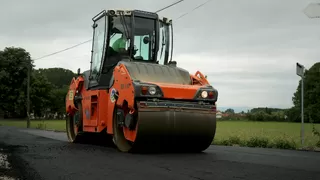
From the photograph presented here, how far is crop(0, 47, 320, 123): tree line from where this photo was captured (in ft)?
185

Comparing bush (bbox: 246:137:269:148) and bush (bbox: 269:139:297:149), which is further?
bush (bbox: 246:137:269:148)

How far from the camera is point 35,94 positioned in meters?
65.6

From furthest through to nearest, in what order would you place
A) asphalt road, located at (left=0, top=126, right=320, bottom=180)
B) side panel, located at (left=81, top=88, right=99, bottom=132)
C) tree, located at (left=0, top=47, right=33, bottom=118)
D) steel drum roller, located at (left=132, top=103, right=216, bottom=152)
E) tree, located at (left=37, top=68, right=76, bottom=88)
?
1. tree, located at (left=37, top=68, right=76, bottom=88)
2. tree, located at (left=0, top=47, right=33, bottom=118)
3. side panel, located at (left=81, top=88, right=99, bottom=132)
4. steel drum roller, located at (left=132, top=103, right=216, bottom=152)
5. asphalt road, located at (left=0, top=126, right=320, bottom=180)

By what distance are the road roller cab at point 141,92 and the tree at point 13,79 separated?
A: 46496 millimetres

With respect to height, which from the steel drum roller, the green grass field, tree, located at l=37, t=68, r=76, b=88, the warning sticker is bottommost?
the green grass field

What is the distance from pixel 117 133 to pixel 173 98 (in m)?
1.66

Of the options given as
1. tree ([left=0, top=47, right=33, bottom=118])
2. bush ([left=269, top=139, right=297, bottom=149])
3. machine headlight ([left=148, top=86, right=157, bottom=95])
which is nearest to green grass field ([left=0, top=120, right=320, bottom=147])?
bush ([left=269, top=139, right=297, bottom=149])

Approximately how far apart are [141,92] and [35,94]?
60623 mm

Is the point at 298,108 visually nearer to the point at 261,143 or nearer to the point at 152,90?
the point at 261,143

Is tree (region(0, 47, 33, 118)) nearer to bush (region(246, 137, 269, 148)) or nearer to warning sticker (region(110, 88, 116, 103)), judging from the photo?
bush (region(246, 137, 269, 148))

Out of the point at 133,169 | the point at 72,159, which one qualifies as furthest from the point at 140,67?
the point at 133,169

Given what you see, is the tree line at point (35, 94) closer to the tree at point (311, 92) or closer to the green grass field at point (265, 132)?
the tree at point (311, 92)

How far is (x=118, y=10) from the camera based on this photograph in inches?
399

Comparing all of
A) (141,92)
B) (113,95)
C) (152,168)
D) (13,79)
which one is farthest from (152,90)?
(13,79)
